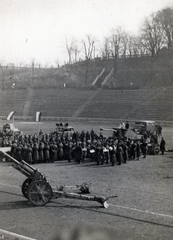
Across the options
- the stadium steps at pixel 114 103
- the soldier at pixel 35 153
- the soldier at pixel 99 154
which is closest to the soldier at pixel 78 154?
the soldier at pixel 99 154

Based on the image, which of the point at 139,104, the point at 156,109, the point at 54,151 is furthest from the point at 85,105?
the point at 54,151

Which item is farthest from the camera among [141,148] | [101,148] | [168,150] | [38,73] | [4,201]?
[38,73]

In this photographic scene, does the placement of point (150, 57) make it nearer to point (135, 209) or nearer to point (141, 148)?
point (141, 148)

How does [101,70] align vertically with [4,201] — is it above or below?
above

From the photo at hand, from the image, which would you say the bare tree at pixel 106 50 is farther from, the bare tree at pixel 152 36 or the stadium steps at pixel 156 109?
the stadium steps at pixel 156 109

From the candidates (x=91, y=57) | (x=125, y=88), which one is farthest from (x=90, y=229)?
(x=91, y=57)

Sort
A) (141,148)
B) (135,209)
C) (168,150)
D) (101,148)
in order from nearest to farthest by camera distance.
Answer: (135,209)
(101,148)
(141,148)
(168,150)

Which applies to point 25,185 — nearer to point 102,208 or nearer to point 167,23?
point 102,208
